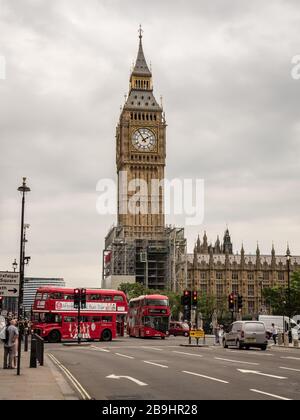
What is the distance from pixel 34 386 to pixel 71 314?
35172mm

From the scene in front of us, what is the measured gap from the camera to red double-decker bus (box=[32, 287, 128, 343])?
50.7 meters

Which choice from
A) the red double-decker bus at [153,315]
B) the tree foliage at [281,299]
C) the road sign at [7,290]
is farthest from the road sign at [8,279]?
the tree foliage at [281,299]

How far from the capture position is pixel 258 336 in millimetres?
39500

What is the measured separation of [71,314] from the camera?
169ft

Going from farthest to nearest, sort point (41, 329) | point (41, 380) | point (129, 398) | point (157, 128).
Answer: point (157, 128) → point (41, 329) → point (41, 380) → point (129, 398)

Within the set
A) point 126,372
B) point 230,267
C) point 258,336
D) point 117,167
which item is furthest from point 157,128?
point 126,372

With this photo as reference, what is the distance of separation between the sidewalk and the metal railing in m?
1.28

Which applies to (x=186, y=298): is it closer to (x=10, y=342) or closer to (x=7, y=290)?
(x=10, y=342)


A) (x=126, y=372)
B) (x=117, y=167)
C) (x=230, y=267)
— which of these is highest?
(x=117, y=167)

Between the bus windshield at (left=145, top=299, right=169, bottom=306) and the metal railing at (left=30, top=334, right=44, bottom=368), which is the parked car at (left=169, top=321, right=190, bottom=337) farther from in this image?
the metal railing at (left=30, top=334, right=44, bottom=368)

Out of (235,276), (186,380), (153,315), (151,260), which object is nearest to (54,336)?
(153,315)

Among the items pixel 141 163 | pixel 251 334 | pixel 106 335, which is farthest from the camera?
pixel 141 163
